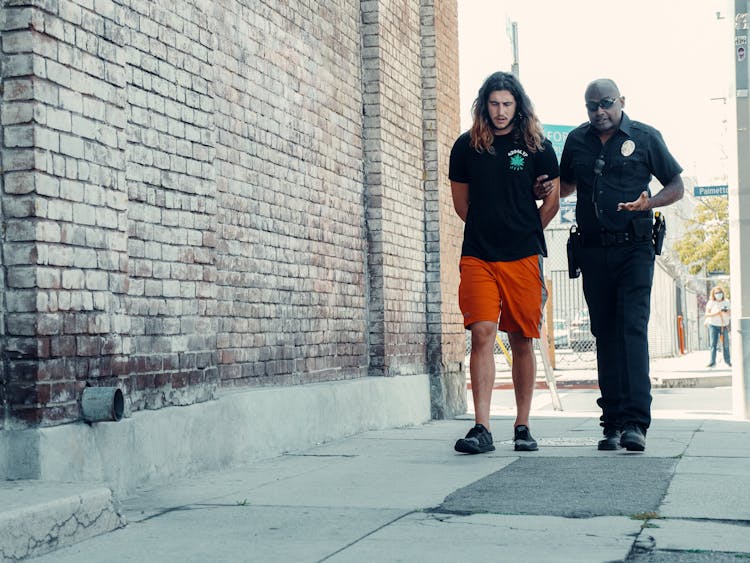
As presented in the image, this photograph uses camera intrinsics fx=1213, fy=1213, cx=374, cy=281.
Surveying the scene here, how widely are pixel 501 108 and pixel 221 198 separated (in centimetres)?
163

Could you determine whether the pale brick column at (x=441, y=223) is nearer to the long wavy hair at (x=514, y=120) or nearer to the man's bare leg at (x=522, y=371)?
the man's bare leg at (x=522, y=371)

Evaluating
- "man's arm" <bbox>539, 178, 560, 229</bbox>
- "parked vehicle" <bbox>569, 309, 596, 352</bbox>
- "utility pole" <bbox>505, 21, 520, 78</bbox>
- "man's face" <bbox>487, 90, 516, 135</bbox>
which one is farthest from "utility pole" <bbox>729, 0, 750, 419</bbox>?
"parked vehicle" <bbox>569, 309, 596, 352</bbox>

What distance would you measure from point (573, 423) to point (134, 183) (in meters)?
4.83

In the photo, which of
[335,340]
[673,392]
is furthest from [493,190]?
[673,392]

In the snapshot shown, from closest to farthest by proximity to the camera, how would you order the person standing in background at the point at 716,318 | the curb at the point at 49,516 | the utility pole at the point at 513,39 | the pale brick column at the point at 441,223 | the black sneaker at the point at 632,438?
the curb at the point at 49,516
the black sneaker at the point at 632,438
the pale brick column at the point at 441,223
the utility pole at the point at 513,39
the person standing in background at the point at 716,318

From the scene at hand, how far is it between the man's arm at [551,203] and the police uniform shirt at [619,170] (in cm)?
15

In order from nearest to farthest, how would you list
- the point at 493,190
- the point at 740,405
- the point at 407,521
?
the point at 407,521
the point at 493,190
the point at 740,405

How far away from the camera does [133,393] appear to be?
5340mm

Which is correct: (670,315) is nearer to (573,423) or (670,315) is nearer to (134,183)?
(573,423)

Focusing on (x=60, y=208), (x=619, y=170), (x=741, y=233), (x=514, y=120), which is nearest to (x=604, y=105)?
(x=619, y=170)

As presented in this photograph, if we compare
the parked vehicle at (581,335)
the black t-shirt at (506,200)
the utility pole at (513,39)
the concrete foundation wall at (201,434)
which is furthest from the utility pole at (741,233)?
the parked vehicle at (581,335)

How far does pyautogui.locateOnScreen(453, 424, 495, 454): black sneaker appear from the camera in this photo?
6.55 meters

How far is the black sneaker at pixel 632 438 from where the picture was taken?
653 centimetres

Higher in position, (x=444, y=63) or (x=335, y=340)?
(x=444, y=63)
